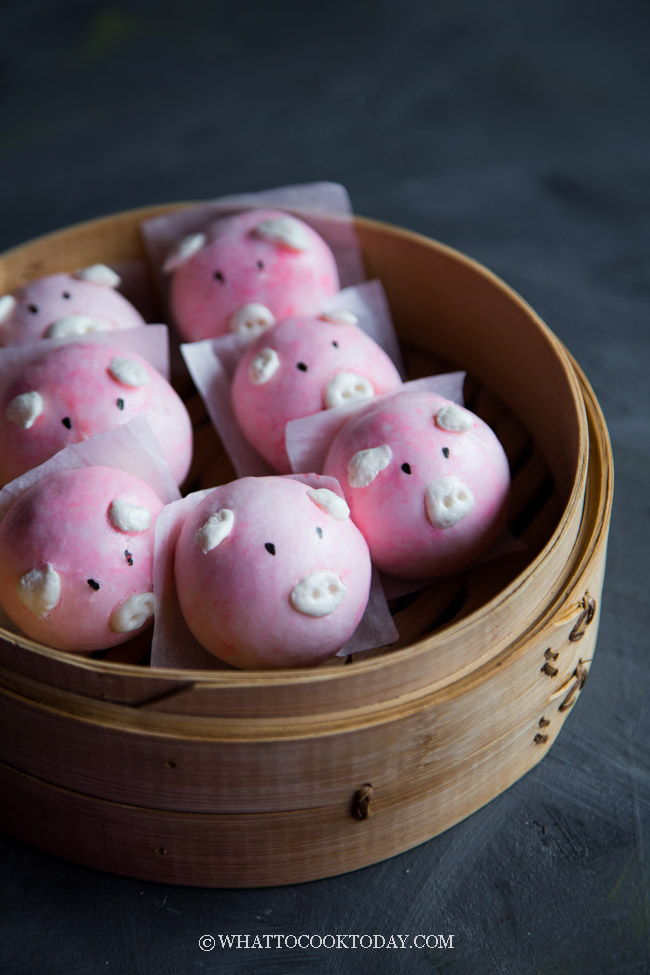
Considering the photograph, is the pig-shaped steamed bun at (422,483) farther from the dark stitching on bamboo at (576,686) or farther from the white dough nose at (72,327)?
the white dough nose at (72,327)

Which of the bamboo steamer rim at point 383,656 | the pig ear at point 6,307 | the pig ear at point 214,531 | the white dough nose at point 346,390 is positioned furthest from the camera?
the pig ear at point 6,307

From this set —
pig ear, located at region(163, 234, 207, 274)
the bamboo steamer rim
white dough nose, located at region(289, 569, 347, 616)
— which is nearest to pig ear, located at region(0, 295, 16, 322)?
pig ear, located at region(163, 234, 207, 274)

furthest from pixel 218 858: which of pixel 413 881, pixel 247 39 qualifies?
pixel 247 39

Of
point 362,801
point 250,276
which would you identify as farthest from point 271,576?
point 250,276

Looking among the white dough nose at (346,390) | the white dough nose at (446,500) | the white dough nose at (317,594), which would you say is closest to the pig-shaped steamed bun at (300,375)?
A: the white dough nose at (346,390)

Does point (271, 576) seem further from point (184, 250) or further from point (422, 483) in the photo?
point (184, 250)

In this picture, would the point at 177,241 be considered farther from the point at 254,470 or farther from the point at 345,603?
the point at 345,603
